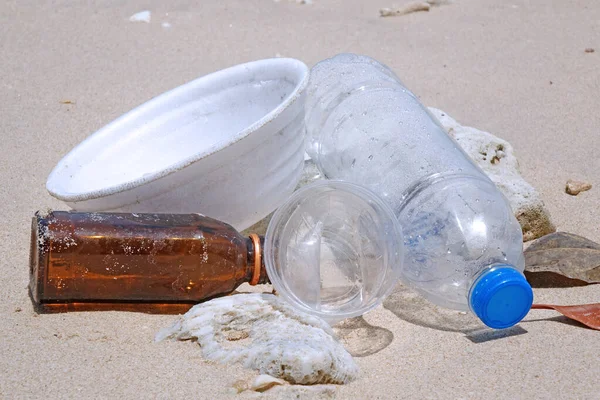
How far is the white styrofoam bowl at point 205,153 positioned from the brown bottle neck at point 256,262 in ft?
0.63

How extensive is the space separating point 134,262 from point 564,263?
1172 millimetres

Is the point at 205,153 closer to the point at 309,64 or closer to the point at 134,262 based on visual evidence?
the point at 134,262

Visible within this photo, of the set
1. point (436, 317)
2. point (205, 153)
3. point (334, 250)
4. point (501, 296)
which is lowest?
point (436, 317)

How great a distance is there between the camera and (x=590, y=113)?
3424 millimetres

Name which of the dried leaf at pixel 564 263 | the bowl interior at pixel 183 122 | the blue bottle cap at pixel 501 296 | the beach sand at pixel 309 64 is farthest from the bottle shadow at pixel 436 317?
the bowl interior at pixel 183 122

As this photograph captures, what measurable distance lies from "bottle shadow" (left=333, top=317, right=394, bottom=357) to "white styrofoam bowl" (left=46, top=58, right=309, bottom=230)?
1.44 ft

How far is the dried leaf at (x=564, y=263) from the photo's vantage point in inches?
90.4

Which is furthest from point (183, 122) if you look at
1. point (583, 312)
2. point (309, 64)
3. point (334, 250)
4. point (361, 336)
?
point (583, 312)

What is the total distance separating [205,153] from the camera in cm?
208

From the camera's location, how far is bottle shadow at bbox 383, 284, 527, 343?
2.08 m

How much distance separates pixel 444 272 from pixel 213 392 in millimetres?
721

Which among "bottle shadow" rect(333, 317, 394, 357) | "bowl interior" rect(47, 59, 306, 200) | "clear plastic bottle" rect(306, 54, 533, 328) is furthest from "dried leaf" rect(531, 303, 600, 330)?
"bowl interior" rect(47, 59, 306, 200)

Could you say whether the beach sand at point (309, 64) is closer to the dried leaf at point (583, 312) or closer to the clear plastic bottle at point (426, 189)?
the dried leaf at point (583, 312)

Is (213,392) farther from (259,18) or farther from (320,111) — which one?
(259,18)
